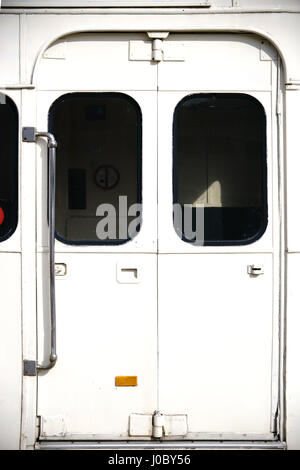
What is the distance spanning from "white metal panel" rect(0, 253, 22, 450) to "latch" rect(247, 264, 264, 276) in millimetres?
1302

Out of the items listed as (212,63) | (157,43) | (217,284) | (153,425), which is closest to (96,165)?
(157,43)

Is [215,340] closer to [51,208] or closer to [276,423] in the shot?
[276,423]

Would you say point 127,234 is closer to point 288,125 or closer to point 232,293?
point 232,293

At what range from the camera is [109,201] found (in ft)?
11.6

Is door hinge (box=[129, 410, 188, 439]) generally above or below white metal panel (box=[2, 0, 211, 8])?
below

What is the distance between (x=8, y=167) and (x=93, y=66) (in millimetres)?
752

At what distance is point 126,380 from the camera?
3402mm

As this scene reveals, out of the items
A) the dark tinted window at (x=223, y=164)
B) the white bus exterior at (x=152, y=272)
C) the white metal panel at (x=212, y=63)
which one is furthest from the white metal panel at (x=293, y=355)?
the white metal panel at (x=212, y=63)

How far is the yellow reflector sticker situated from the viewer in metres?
3.40

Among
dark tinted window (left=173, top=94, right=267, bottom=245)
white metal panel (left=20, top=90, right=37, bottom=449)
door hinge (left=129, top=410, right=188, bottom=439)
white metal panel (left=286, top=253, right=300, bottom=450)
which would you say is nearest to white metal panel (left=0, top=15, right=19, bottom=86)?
white metal panel (left=20, top=90, right=37, bottom=449)

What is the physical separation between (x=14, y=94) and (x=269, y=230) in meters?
1.63

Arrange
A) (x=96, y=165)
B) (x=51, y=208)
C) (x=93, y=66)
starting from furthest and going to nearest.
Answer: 1. (x=96, y=165)
2. (x=93, y=66)
3. (x=51, y=208)

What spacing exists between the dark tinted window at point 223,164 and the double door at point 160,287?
0.07 ft

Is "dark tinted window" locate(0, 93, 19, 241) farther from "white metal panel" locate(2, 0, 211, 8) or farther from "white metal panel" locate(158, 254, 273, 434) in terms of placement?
"white metal panel" locate(158, 254, 273, 434)
